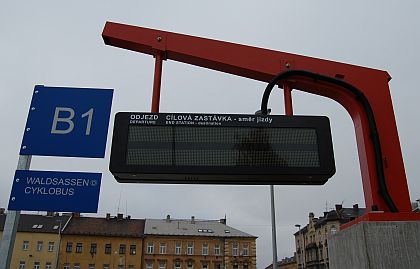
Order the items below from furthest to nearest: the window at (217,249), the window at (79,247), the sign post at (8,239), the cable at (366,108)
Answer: the window at (217,249) < the window at (79,247) < the cable at (366,108) < the sign post at (8,239)

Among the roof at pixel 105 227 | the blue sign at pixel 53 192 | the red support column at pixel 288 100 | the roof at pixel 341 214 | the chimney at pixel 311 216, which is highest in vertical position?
the chimney at pixel 311 216

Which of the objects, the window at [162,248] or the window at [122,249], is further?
the window at [162,248]

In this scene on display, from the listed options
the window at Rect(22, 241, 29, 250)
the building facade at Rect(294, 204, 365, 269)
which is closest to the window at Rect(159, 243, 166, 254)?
the window at Rect(22, 241, 29, 250)

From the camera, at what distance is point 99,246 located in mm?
52281

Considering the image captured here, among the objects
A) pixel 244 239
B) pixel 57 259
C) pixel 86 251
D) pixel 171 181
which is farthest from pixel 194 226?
pixel 171 181

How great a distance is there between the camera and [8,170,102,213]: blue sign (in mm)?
3734

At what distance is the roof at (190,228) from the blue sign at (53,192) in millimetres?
52462

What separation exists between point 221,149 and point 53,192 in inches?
64.1

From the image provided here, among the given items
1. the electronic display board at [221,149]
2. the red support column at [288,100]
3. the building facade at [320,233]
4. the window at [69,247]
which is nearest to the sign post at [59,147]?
the electronic display board at [221,149]

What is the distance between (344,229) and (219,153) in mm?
1384

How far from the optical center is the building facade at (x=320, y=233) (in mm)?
51906

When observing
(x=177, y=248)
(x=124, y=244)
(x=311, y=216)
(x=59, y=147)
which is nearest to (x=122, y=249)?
(x=124, y=244)

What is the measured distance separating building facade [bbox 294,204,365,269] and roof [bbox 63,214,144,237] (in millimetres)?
24198

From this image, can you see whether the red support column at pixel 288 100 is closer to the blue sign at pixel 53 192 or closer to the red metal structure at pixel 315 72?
the red metal structure at pixel 315 72
